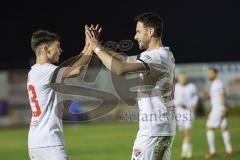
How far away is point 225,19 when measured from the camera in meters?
47.1

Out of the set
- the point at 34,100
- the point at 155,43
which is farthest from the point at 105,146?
the point at 155,43

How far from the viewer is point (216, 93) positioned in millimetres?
17828

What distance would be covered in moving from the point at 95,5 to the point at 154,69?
38.5 meters

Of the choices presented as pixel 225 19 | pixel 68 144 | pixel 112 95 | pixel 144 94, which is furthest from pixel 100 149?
pixel 225 19

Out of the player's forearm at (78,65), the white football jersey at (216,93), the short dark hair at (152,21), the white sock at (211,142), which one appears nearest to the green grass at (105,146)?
the white sock at (211,142)

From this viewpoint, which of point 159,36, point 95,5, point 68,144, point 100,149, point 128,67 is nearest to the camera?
point 128,67

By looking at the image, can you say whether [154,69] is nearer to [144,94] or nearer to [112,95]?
[144,94]

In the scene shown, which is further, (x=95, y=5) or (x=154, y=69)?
(x=95, y=5)

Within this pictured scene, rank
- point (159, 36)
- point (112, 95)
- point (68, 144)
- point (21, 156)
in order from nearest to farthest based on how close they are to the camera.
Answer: point (159, 36) → point (21, 156) → point (68, 144) → point (112, 95)

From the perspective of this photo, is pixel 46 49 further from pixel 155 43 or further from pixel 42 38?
pixel 155 43

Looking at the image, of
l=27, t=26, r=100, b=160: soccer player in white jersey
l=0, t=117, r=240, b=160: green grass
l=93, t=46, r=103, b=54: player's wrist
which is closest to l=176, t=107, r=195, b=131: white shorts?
l=0, t=117, r=240, b=160: green grass

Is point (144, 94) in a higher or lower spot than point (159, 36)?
lower

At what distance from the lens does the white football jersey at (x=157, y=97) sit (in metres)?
7.20

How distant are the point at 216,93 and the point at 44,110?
1117 cm
